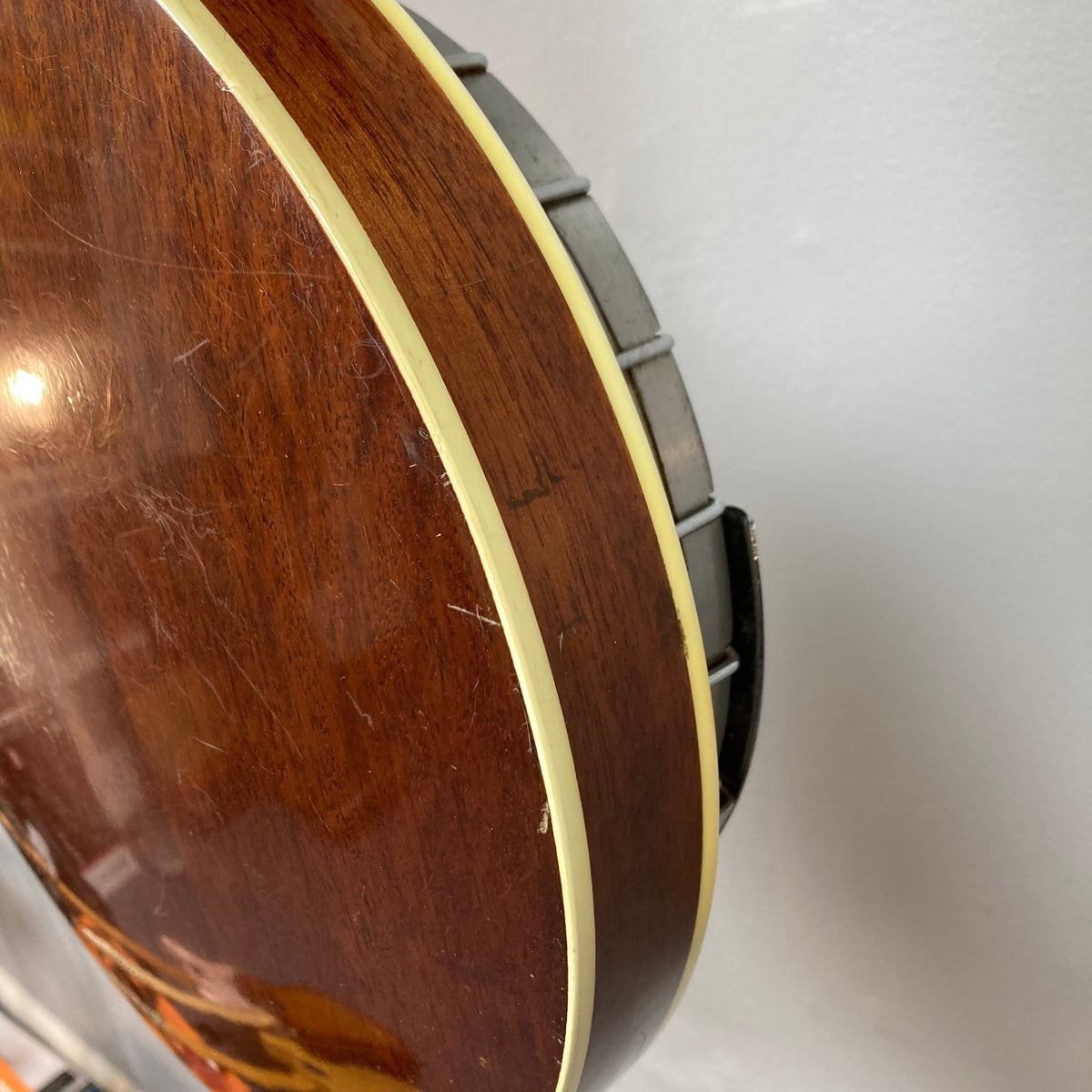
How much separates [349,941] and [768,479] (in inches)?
17.1

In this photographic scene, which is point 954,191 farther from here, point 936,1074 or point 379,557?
point 936,1074

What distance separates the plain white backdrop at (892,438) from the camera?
23.6 inches

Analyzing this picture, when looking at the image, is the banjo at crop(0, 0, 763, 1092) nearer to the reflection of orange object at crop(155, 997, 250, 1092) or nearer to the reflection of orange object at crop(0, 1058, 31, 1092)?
the reflection of orange object at crop(155, 997, 250, 1092)

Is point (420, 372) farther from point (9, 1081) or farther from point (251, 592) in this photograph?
point (9, 1081)

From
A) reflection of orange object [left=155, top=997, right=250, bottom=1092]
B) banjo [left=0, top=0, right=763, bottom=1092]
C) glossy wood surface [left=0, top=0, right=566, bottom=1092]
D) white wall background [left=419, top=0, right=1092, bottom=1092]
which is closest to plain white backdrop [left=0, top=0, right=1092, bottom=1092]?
white wall background [left=419, top=0, right=1092, bottom=1092]

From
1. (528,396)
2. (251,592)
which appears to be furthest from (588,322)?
(251,592)

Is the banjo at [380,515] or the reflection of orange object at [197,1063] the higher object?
the banjo at [380,515]

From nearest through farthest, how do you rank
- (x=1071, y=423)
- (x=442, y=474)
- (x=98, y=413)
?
(x=442, y=474) < (x=98, y=413) < (x=1071, y=423)

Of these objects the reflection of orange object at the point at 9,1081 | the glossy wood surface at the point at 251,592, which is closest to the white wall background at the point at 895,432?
the glossy wood surface at the point at 251,592

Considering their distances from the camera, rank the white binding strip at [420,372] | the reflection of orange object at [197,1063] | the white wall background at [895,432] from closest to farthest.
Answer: the white binding strip at [420,372] < the white wall background at [895,432] < the reflection of orange object at [197,1063]

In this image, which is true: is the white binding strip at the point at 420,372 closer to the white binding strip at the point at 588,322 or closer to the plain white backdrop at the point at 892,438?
the white binding strip at the point at 588,322

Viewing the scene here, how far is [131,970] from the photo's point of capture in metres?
0.74

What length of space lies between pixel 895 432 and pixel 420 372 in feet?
1.41

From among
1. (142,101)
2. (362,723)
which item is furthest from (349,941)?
(142,101)
